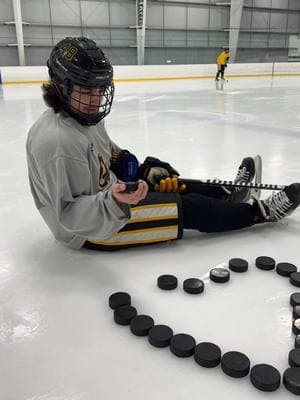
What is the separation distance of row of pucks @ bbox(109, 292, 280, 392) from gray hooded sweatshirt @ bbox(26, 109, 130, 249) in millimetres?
291

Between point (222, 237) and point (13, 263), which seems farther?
point (222, 237)

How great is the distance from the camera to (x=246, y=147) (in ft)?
12.1

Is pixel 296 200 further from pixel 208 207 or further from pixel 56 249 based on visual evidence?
pixel 56 249

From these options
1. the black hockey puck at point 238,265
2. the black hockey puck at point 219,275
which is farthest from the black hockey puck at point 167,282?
the black hockey puck at point 238,265

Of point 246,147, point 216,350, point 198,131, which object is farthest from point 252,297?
point 198,131

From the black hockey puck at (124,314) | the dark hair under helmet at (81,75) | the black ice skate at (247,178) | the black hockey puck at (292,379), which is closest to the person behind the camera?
the black hockey puck at (292,379)

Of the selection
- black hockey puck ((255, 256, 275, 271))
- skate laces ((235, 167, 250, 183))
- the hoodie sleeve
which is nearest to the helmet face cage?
the hoodie sleeve

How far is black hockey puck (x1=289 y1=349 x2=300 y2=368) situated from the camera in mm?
1036

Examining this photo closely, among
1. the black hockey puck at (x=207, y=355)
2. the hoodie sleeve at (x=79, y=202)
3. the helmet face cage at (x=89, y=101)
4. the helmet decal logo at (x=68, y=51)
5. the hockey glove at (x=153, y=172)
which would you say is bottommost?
the black hockey puck at (x=207, y=355)

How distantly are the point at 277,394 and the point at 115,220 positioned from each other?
68 cm

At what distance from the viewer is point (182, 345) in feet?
3.62

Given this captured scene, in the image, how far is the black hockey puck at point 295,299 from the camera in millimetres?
1294

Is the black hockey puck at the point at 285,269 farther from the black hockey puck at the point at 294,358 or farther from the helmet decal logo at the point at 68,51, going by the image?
the helmet decal logo at the point at 68,51

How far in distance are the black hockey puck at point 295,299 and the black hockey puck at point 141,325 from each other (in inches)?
17.2
